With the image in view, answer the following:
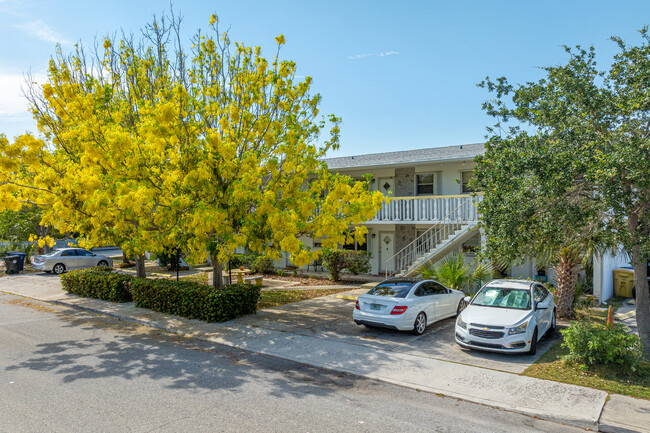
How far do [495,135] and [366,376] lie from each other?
19.0 ft

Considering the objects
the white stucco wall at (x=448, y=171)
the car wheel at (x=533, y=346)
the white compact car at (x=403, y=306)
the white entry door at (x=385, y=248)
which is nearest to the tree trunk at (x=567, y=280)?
the white compact car at (x=403, y=306)

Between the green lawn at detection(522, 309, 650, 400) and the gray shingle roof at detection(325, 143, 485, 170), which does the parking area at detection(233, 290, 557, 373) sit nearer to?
the green lawn at detection(522, 309, 650, 400)

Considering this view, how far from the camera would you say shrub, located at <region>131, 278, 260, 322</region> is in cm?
1256

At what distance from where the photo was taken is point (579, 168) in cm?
749

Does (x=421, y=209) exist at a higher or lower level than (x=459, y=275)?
higher

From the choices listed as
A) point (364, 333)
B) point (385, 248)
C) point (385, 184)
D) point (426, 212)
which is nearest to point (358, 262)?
point (385, 248)

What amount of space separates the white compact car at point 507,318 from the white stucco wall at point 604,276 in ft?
16.8

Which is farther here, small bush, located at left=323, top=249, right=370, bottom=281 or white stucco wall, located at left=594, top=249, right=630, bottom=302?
small bush, located at left=323, top=249, right=370, bottom=281

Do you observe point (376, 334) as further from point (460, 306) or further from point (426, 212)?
point (426, 212)

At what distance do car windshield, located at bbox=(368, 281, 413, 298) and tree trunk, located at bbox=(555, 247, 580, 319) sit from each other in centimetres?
456

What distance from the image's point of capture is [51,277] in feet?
76.7

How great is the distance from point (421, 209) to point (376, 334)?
30.0 ft

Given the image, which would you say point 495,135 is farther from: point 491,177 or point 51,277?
point 51,277

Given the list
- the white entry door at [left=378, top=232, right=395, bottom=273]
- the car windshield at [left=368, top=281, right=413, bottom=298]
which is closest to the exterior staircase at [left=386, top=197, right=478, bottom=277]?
the white entry door at [left=378, top=232, right=395, bottom=273]
